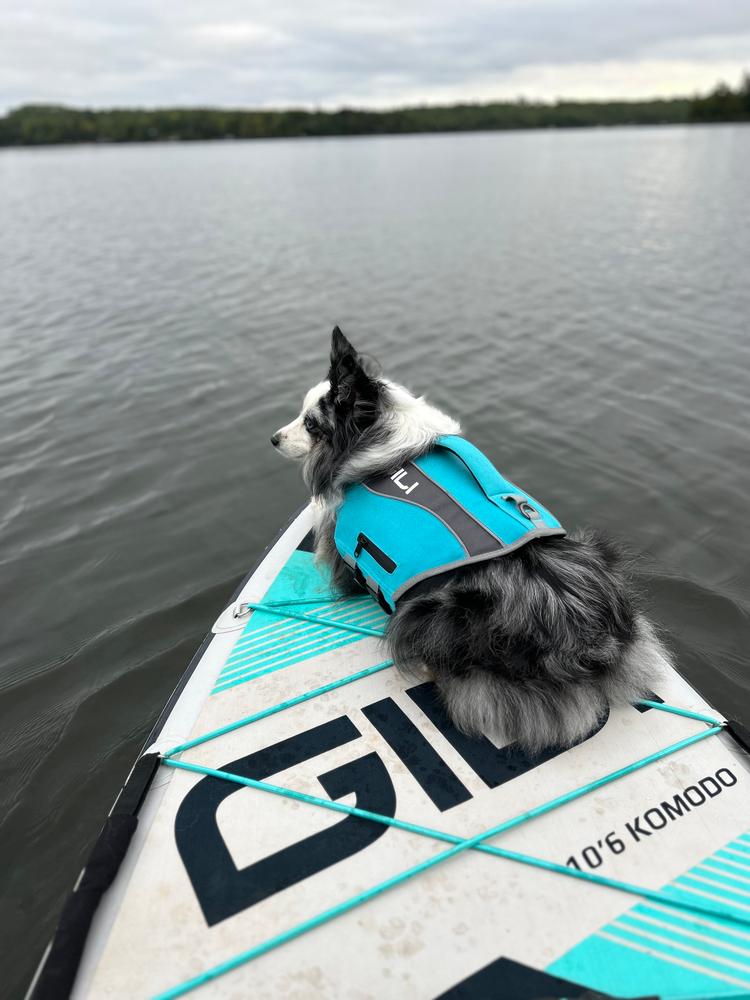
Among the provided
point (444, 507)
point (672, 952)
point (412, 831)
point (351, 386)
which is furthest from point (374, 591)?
point (672, 952)

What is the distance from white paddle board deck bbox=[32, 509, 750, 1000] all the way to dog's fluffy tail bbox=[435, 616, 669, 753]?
10cm

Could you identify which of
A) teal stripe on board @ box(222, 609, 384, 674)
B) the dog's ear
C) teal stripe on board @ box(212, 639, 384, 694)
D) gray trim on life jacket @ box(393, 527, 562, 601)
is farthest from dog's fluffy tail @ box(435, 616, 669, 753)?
the dog's ear

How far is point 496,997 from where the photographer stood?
7.61 feet

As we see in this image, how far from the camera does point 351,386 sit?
3.96 m

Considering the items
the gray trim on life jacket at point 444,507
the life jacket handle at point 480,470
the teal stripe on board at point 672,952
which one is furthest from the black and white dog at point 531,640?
the teal stripe on board at point 672,952

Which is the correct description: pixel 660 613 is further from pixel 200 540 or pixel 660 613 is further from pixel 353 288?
pixel 353 288

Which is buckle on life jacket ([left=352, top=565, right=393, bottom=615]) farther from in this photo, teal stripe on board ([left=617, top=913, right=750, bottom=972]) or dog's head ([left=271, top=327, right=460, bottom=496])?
teal stripe on board ([left=617, top=913, right=750, bottom=972])

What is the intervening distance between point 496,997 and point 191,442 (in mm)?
7113

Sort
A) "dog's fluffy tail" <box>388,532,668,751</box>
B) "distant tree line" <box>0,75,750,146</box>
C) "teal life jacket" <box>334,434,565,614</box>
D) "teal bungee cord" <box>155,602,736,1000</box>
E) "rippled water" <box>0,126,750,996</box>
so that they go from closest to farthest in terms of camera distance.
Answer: "teal bungee cord" <box>155,602,736,1000</box> < "dog's fluffy tail" <box>388,532,668,751</box> < "teal life jacket" <box>334,434,565,614</box> < "rippled water" <box>0,126,750,996</box> < "distant tree line" <box>0,75,750,146</box>

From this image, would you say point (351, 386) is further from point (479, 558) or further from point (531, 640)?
point (531, 640)

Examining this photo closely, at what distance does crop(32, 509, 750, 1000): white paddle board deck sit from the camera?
7.93 ft

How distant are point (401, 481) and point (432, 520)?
15.4 inches

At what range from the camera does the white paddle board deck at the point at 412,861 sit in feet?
7.93

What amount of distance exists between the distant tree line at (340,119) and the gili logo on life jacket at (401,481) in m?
119
